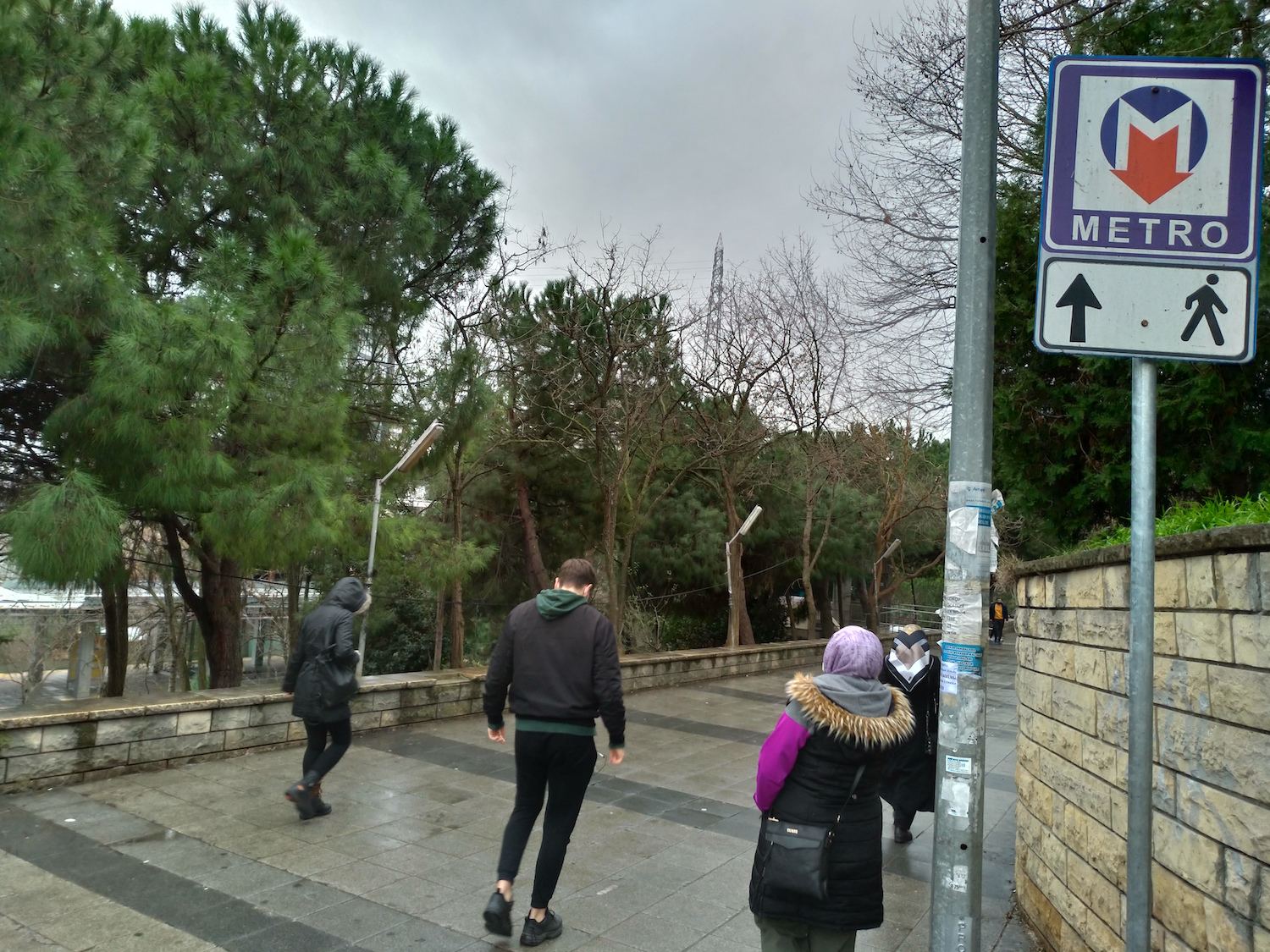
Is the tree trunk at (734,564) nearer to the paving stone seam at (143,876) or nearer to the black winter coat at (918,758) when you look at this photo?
the black winter coat at (918,758)

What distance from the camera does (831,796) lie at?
308 cm

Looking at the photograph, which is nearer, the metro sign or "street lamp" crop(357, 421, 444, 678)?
the metro sign

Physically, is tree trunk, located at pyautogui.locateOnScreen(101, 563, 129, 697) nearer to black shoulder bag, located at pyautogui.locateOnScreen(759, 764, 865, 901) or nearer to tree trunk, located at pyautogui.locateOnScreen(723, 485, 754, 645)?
tree trunk, located at pyautogui.locateOnScreen(723, 485, 754, 645)

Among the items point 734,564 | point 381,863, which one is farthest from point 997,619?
point 381,863

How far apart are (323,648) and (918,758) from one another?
3.87 meters

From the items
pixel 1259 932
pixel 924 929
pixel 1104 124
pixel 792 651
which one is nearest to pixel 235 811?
pixel 924 929

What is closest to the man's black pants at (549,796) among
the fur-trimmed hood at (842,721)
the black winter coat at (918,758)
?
the fur-trimmed hood at (842,721)

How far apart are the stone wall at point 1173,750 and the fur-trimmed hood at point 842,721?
34.6 inches

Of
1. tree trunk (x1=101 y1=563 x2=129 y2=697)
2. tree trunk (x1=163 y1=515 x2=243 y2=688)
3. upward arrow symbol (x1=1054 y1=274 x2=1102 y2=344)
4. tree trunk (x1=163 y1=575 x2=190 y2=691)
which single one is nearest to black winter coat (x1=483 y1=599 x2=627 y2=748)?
upward arrow symbol (x1=1054 y1=274 x2=1102 y2=344)

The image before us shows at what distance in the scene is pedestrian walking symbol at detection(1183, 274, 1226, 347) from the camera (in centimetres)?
200

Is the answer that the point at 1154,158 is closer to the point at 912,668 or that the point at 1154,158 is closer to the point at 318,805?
the point at 912,668

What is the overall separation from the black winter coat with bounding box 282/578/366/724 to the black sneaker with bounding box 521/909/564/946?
2189mm

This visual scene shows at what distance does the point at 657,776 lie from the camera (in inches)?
293

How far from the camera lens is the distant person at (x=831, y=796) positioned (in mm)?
3045
